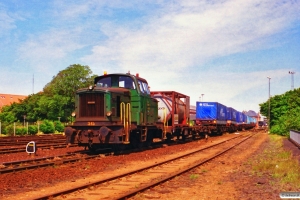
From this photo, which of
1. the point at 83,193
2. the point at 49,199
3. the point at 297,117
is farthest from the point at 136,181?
the point at 297,117

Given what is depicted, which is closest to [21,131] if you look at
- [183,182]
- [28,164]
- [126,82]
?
[126,82]

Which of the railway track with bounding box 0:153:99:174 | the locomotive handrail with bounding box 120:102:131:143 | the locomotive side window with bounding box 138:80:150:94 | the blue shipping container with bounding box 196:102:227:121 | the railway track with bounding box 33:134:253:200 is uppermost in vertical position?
the locomotive side window with bounding box 138:80:150:94

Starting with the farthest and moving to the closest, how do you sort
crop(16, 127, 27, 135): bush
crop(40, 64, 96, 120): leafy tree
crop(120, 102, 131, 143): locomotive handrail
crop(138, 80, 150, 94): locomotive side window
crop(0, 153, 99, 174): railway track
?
crop(40, 64, 96, 120): leafy tree → crop(16, 127, 27, 135): bush → crop(138, 80, 150, 94): locomotive side window → crop(120, 102, 131, 143): locomotive handrail → crop(0, 153, 99, 174): railway track

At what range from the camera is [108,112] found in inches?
595

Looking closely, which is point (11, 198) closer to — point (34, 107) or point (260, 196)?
point (260, 196)

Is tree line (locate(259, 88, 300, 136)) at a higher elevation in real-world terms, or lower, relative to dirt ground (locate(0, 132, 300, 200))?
higher

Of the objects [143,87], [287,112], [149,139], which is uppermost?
[143,87]

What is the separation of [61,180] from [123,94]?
23.2 feet

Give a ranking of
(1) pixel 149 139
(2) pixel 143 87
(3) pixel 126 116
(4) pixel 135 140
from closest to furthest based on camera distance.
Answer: (3) pixel 126 116 → (2) pixel 143 87 → (4) pixel 135 140 → (1) pixel 149 139

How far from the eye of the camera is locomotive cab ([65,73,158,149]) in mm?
15148

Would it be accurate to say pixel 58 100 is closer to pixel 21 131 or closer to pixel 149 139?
pixel 21 131

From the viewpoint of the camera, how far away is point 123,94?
53.6ft

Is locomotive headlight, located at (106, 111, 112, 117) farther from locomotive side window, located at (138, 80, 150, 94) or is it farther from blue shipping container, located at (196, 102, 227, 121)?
blue shipping container, located at (196, 102, 227, 121)

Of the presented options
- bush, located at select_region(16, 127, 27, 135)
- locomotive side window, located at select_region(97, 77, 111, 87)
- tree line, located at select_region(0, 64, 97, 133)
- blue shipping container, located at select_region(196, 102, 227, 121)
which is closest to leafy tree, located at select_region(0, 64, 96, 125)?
tree line, located at select_region(0, 64, 97, 133)
